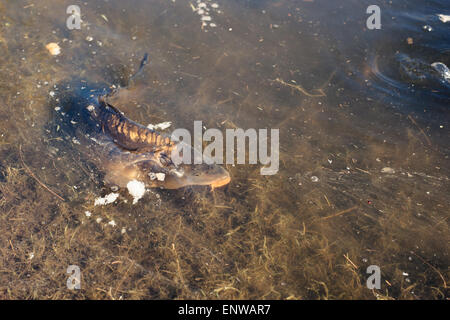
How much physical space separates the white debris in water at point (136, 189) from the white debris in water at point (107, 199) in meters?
0.12

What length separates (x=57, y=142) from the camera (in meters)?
3.18

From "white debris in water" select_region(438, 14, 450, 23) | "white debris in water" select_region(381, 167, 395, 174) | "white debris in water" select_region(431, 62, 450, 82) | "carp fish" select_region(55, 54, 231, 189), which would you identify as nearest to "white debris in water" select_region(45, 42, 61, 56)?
"carp fish" select_region(55, 54, 231, 189)

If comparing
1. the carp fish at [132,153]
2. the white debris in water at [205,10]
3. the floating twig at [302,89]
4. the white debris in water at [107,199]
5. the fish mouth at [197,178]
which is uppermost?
the white debris in water at [205,10]

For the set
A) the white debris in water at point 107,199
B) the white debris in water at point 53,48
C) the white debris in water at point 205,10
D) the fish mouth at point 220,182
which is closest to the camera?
the white debris in water at point 107,199

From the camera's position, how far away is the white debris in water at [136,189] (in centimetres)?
288

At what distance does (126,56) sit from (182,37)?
2.40 feet

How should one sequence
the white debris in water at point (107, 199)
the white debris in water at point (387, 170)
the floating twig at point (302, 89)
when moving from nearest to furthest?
the white debris in water at point (107, 199) < the white debris in water at point (387, 170) < the floating twig at point (302, 89)

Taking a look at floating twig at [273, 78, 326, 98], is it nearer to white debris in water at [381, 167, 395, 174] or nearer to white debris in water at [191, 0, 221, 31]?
white debris in water at [381, 167, 395, 174]

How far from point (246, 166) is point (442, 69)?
2.62 meters

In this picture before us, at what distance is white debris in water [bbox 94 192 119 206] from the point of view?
2.83 meters

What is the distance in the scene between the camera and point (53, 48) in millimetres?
3986

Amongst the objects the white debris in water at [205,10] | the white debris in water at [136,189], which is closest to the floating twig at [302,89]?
the white debris in water at [205,10]

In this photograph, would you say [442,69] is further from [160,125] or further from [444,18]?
[160,125]

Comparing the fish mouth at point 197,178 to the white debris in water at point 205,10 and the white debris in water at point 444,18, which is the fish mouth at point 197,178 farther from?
the white debris in water at point 444,18
